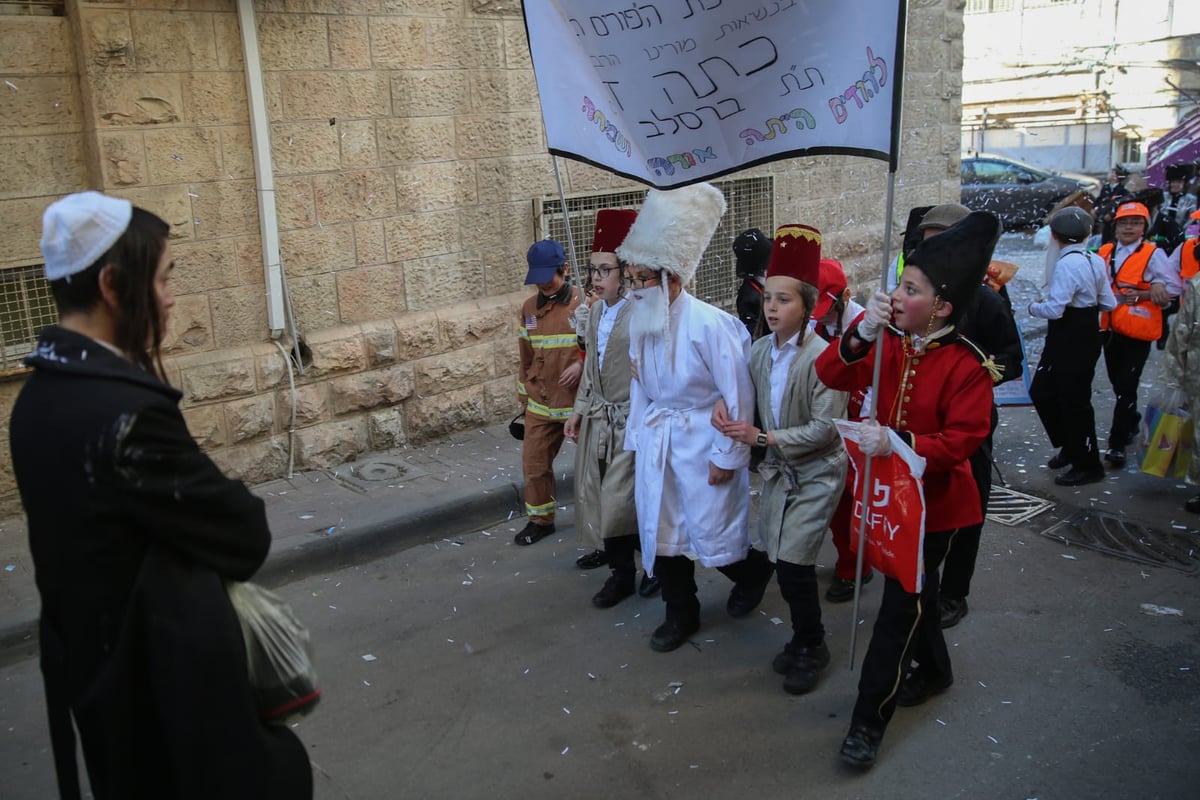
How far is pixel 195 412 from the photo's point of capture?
22.0ft

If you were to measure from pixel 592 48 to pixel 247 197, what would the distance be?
3000 mm

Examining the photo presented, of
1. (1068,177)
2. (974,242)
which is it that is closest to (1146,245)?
(974,242)

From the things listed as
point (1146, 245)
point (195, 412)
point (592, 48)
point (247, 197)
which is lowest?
point (195, 412)

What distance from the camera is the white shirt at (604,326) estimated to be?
17.2ft

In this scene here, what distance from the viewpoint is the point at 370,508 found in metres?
6.60

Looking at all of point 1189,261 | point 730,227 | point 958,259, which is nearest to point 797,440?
point 958,259

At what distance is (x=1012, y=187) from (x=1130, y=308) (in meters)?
17.3

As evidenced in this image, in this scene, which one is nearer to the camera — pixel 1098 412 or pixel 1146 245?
pixel 1146 245

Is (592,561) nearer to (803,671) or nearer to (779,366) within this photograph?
(803,671)

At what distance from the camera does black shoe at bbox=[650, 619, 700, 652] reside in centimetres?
492

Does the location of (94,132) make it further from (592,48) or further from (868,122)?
(868,122)

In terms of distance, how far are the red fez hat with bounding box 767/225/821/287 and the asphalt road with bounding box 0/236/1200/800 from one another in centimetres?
174

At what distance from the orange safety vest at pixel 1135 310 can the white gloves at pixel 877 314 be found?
4.32 metres

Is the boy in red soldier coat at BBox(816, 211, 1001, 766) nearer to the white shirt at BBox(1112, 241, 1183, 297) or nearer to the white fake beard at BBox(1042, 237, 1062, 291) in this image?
the white fake beard at BBox(1042, 237, 1062, 291)
